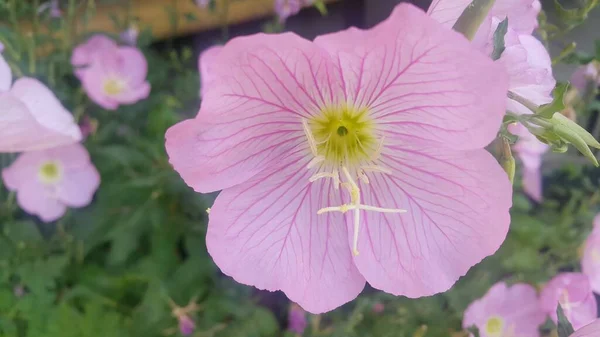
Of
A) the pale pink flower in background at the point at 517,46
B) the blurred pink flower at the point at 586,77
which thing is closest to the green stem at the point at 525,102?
the pale pink flower in background at the point at 517,46

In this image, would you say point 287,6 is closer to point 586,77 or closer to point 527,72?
point 586,77

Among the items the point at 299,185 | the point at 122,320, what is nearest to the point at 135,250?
the point at 122,320

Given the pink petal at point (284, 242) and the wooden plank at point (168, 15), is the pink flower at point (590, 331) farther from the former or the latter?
the wooden plank at point (168, 15)

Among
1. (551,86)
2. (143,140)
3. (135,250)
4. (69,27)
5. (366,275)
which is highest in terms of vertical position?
(551,86)

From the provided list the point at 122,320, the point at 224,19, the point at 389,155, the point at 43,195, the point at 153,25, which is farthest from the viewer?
the point at 153,25

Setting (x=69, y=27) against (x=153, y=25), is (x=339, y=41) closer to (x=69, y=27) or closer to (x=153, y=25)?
(x=69, y=27)
